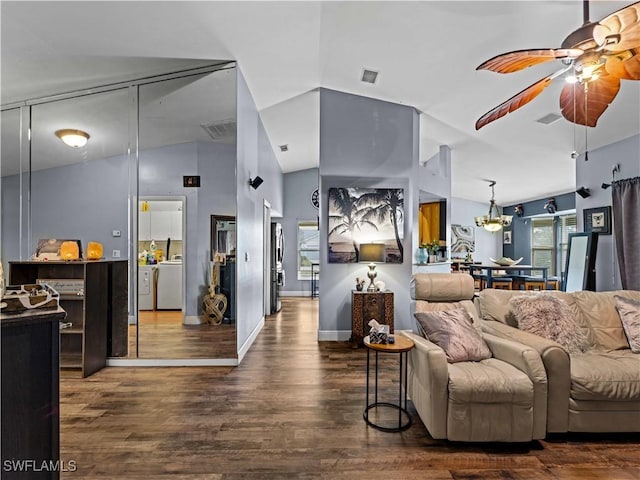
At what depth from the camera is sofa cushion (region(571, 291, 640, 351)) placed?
2.75m

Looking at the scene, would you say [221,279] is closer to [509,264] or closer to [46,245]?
[46,245]

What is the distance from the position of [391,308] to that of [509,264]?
394 centimetres

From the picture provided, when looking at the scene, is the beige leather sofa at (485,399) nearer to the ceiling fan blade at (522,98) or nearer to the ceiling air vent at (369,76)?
the ceiling fan blade at (522,98)

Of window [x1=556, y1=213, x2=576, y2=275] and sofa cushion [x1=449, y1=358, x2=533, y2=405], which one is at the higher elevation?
window [x1=556, y1=213, x2=576, y2=275]

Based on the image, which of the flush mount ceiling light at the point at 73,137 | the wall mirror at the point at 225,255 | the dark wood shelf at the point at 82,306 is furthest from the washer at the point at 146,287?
the flush mount ceiling light at the point at 73,137

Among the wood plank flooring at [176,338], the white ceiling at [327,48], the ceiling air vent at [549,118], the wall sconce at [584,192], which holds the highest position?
the white ceiling at [327,48]

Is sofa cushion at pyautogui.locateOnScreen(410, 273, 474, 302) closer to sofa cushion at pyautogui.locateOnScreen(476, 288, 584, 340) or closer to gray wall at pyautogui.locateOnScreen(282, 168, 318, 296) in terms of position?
sofa cushion at pyautogui.locateOnScreen(476, 288, 584, 340)

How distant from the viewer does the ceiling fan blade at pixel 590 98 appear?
2306mm

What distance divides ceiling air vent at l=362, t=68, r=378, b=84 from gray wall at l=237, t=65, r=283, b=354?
4.90 feet

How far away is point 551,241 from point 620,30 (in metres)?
9.13

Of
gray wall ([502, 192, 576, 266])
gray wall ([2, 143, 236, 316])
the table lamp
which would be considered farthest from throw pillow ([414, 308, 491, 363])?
gray wall ([502, 192, 576, 266])

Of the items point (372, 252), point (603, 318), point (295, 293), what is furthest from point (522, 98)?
point (295, 293)

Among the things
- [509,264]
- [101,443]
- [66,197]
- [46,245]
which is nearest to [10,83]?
[66,197]

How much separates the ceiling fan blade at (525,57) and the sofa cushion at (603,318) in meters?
2.09
